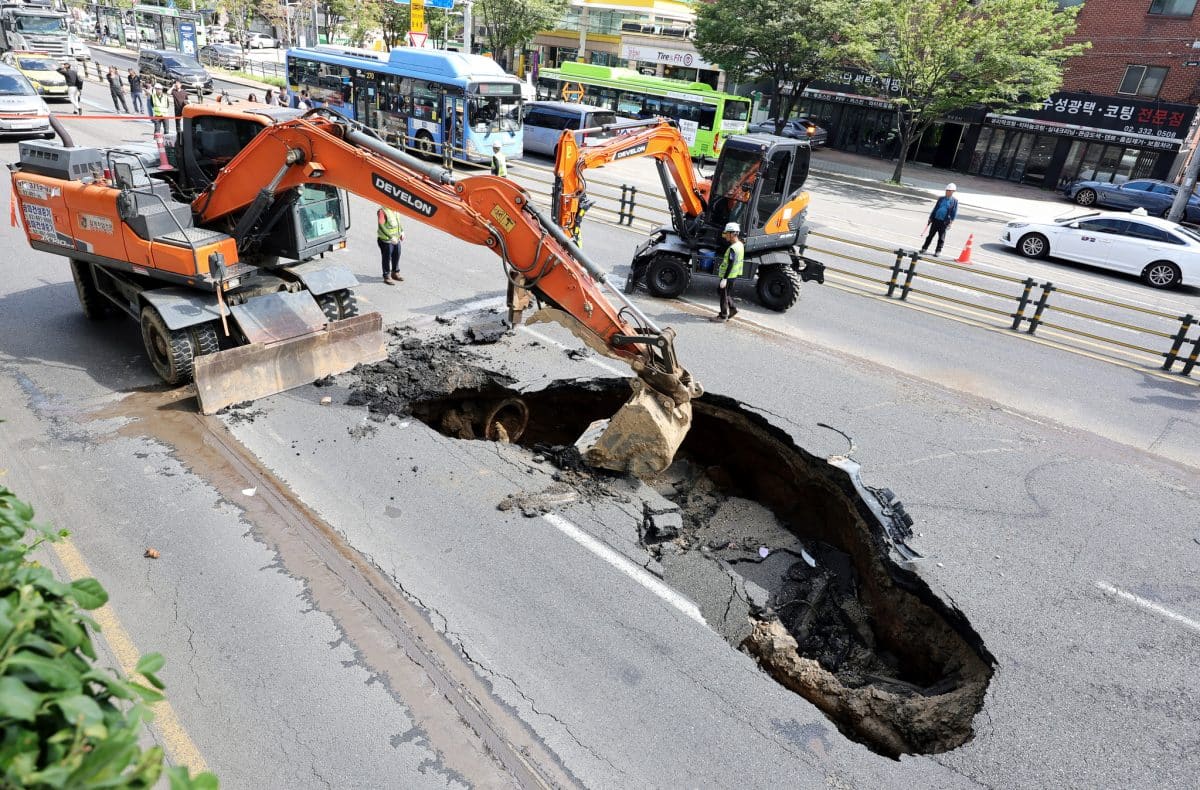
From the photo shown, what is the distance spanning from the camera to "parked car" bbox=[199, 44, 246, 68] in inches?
1815

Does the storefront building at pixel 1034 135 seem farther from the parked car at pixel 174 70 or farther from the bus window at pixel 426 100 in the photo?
the parked car at pixel 174 70

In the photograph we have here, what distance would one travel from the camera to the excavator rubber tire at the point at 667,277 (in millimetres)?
13242

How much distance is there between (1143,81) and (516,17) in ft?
103

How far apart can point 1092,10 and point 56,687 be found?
40647 mm

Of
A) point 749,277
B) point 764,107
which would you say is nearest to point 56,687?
point 749,277

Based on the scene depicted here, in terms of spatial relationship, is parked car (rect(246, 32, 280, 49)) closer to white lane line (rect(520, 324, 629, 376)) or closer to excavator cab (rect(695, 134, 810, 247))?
excavator cab (rect(695, 134, 810, 247))

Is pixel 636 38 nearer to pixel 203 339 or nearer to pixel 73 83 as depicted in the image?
pixel 73 83

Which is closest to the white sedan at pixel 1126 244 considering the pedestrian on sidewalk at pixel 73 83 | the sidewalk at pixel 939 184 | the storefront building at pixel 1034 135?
the sidewalk at pixel 939 184

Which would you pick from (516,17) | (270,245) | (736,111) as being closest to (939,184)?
(736,111)

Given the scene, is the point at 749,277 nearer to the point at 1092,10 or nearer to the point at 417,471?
the point at 417,471

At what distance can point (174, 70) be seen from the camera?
3291 cm

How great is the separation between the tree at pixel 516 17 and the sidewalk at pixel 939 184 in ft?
58.7

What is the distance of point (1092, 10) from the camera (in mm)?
31234

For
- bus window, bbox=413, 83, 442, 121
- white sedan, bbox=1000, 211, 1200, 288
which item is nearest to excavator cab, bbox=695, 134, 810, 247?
white sedan, bbox=1000, 211, 1200, 288
